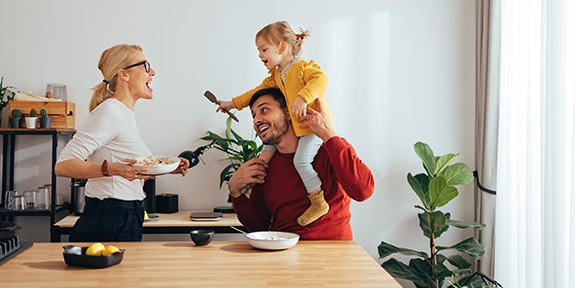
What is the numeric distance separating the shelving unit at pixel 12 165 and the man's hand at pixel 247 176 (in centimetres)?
143

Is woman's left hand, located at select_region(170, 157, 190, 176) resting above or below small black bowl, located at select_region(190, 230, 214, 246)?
above

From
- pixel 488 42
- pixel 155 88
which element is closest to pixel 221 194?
pixel 155 88

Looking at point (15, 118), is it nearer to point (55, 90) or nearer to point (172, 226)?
point (55, 90)

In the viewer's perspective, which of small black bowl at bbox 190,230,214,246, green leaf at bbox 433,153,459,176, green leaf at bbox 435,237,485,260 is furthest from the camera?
green leaf at bbox 433,153,459,176

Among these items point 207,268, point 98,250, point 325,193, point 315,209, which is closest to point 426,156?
point 325,193

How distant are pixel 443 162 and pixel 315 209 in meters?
1.61

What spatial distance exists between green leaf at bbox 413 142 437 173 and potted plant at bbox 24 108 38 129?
8.12ft

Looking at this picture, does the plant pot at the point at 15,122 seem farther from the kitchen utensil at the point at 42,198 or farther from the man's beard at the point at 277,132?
the man's beard at the point at 277,132

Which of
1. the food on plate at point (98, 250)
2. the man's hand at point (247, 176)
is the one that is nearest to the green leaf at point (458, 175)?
the man's hand at point (247, 176)

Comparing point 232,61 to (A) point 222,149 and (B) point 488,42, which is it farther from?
(B) point 488,42

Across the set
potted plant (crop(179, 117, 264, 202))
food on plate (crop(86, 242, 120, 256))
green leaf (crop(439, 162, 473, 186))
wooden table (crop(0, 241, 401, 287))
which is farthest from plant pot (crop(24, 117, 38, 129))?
green leaf (crop(439, 162, 473, 186))

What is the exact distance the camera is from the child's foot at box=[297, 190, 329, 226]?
8.34 ft

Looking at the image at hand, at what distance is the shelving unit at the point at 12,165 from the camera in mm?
3658

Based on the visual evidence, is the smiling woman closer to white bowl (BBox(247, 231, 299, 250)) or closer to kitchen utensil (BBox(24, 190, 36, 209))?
white bowl (BBox(247, 231, 299, 250))
